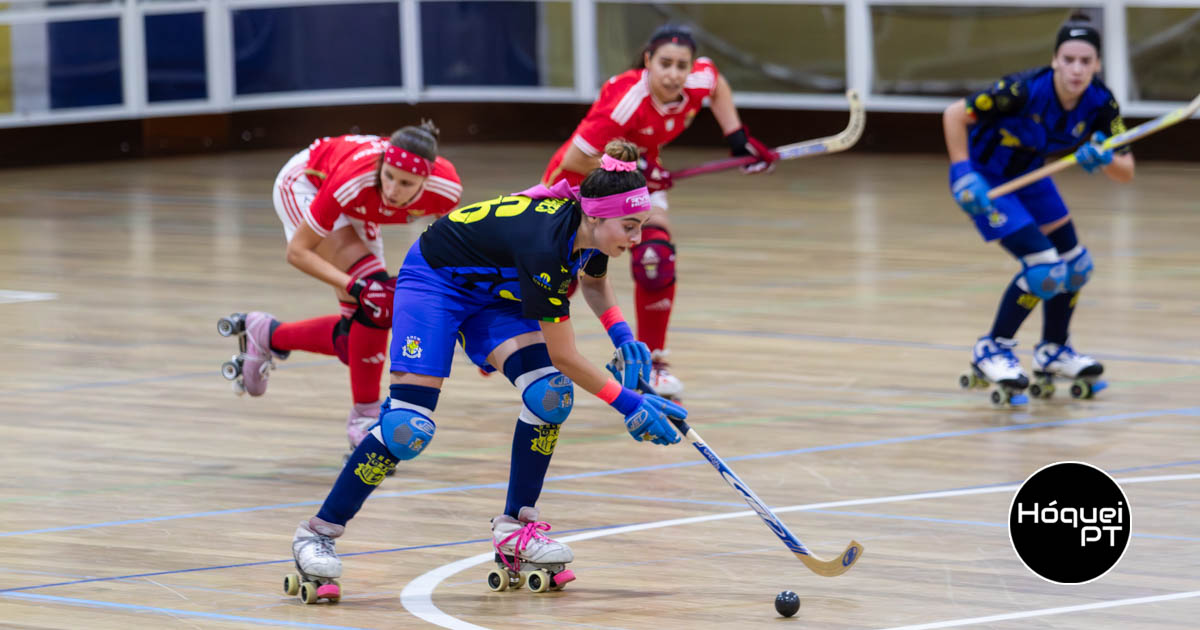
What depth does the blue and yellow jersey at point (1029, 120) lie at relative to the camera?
7094mm

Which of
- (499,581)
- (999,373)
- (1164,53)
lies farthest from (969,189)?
(1164,53)

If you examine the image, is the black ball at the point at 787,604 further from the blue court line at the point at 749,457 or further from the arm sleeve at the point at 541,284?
the blue court line at the point at 749,457

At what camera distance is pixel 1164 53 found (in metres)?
14.2

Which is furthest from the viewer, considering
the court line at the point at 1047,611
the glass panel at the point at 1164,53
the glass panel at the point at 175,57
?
the glass panel at the point at 175,57

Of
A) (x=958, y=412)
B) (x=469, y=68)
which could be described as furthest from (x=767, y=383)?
(x=469, y=68)

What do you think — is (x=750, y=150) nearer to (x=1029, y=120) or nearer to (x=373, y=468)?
(x=1029, y=120)

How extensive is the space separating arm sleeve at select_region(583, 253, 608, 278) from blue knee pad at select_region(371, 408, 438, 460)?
559 millimetres

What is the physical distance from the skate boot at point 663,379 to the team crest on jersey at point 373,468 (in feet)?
8.43

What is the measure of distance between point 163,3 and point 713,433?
34.0ft

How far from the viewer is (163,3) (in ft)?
52.1

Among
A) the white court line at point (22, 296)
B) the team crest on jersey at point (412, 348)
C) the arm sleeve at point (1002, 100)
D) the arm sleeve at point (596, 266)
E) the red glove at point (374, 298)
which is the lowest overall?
the white court line at point (22, 296)

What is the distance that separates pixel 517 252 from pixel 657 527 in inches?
46.1

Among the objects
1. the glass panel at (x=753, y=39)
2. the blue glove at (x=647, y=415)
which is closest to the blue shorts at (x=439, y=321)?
the blue glove at (x=647, y=415)

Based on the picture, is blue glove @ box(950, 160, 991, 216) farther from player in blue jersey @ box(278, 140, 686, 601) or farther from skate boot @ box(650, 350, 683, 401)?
player in blue jersey @ box(278, 140, 686, 601)
